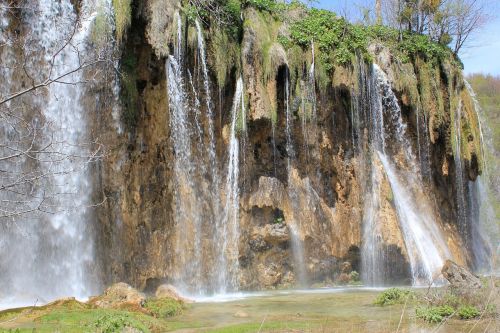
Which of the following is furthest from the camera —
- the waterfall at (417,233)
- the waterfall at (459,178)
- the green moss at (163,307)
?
the waterfall at (459,178)

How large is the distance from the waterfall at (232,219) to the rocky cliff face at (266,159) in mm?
156

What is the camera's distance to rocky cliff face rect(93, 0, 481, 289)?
15.5m

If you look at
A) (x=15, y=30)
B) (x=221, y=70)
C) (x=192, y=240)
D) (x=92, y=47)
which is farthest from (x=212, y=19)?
(x=192, y=240)

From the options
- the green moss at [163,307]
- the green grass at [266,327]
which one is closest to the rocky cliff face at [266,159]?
the green moss at [163,307]

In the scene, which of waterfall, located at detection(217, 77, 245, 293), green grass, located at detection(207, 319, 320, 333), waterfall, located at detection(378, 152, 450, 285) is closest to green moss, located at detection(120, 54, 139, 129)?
waterfall, located at detection(217, 77, 245, 293)

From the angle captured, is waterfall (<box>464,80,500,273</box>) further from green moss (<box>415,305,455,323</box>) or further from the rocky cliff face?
green moss (<box>415,305,455,323</box>)

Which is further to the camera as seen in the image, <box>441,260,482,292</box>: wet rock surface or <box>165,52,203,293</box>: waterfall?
<box>165,52,203,293</box>: waterfall

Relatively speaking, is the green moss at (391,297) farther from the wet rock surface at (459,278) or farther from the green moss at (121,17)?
the green moss at (121,17)

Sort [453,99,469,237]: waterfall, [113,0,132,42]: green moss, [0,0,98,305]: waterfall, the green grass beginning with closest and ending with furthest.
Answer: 1. the green grass
2. [0,0,98,305]: waterfall
3. [113,0,132,42]: green moss
4. [453,99,469,237]: waterfall

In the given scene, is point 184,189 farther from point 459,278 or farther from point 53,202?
point 459,278

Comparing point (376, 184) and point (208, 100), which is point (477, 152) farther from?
point (208, 100)

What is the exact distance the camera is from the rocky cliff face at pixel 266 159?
50.7ft

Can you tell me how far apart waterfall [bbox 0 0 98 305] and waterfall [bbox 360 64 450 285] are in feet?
28.5

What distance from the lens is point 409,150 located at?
2044 cm
